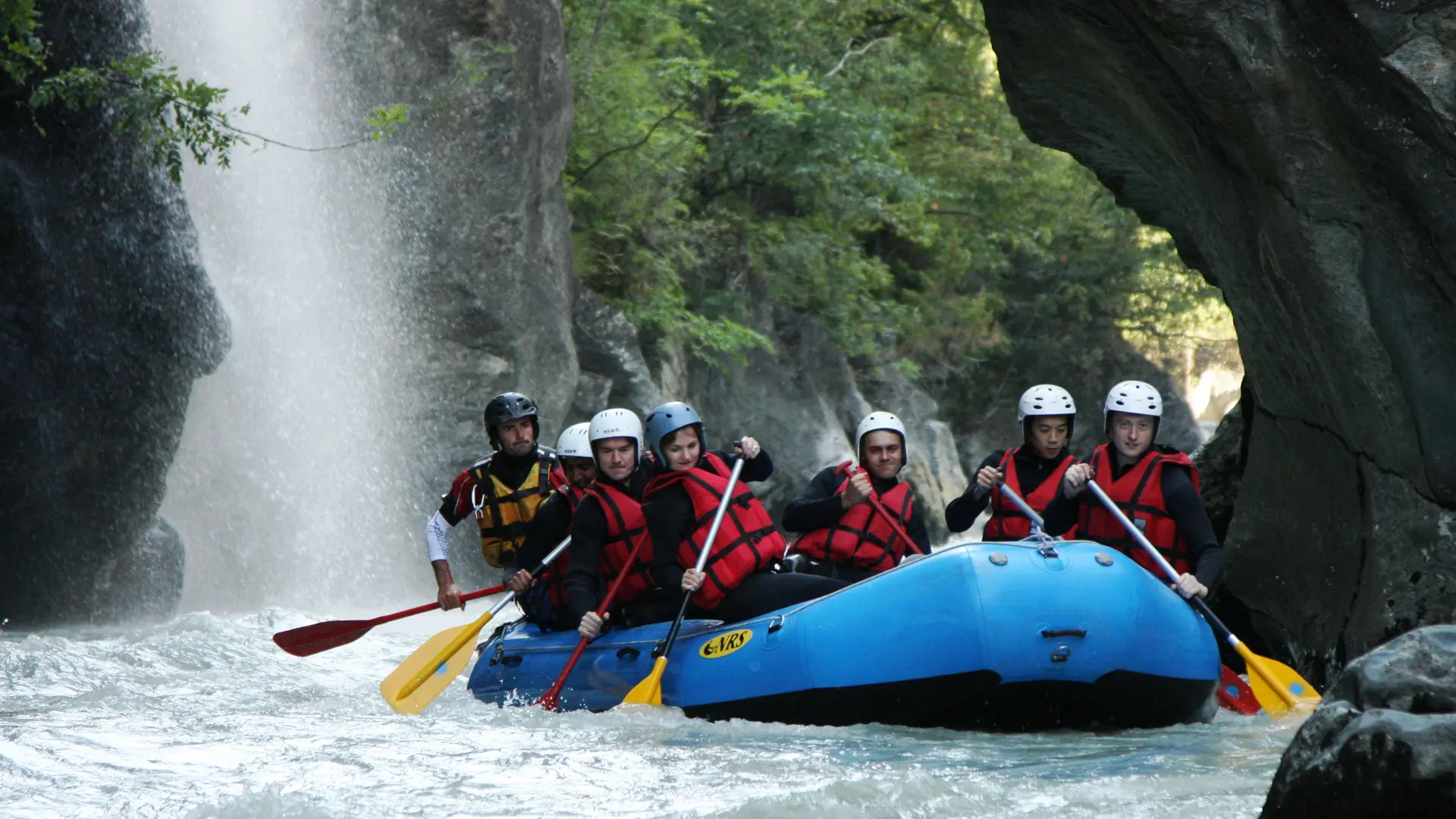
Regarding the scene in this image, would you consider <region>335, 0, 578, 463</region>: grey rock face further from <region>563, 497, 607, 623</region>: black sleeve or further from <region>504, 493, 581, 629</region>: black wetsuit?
<region>563, 497, 607, 623</region>: black sleeve

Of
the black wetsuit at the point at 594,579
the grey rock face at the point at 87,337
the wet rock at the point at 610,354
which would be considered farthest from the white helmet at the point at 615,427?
the wet rock at the point at 610,354

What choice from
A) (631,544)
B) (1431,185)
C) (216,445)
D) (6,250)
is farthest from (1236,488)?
(216,445)

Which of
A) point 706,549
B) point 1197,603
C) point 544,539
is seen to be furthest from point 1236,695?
point 544,539

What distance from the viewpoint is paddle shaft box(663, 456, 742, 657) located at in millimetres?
6273

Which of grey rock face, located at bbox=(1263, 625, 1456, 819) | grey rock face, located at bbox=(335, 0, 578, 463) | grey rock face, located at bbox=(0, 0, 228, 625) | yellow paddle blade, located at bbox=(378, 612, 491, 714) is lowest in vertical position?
grey rock face, located at bbox=(1263, 625, 1456, 819)

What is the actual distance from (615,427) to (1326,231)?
321 centimetres

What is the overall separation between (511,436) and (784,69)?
40.8ft

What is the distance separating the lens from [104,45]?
34.7 ft

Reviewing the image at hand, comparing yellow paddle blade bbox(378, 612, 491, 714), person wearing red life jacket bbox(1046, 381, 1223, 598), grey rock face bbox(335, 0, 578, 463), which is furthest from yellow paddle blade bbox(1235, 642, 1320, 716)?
grey rock face bbox(335, 0, 578, 463)

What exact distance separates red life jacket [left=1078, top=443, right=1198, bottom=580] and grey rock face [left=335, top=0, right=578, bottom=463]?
8601mm

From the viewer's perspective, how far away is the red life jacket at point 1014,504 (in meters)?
7.02

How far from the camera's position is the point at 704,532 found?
652 centimetres

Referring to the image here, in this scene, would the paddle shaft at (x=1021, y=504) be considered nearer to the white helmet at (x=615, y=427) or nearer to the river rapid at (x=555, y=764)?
the river rapid at (x=555, y=764)

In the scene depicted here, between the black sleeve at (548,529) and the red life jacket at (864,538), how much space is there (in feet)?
4.02
